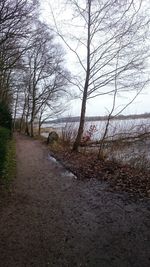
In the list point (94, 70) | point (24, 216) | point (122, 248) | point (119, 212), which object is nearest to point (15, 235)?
point (24, 216)

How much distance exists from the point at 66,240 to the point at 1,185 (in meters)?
3.22

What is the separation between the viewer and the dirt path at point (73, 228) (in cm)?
356

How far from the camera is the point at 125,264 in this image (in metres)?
3.41

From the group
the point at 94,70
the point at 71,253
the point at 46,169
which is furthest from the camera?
the point at 94,70

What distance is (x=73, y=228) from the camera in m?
4.50

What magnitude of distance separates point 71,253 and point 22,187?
3505 millimetres

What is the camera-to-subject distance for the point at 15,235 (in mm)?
4223

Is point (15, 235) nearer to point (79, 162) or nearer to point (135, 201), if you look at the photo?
point (135, 201)

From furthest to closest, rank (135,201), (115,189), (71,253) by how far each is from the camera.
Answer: (115,189), (135,201), (71,253)

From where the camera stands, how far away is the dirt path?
140 inches

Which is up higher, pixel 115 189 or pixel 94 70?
pixel 94 70

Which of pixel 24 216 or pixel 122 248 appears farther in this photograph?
pixel 24 216

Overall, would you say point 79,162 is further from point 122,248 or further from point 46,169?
point 122,248

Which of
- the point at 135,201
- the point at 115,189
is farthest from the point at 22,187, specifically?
the point at 135,201
